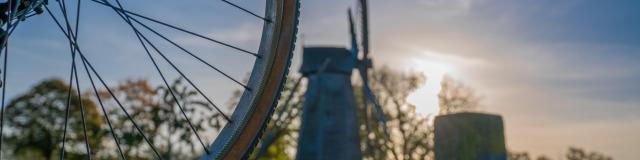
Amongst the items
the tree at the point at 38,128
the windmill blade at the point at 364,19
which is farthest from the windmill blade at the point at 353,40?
the tree at the point at 38,128

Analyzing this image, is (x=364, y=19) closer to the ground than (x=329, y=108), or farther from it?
farther from it

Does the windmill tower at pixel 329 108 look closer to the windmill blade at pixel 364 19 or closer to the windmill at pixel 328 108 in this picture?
the windmill at pixel 328 108

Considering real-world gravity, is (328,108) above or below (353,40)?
below

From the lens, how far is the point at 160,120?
28547mm

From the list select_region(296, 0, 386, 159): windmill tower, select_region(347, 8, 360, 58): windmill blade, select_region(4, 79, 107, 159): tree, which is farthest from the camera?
select_region(4, 79, 107, 159): tree

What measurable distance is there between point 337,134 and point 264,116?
563 inches

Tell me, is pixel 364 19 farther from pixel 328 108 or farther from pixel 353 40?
pixel 328 108

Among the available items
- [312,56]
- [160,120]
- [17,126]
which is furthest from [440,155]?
[17,126]

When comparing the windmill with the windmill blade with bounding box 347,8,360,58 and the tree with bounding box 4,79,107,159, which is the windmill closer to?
the windmill blade with bounding box 347,8,360,58

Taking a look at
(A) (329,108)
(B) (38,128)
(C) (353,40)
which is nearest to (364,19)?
(C) (353,40)

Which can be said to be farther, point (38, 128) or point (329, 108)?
point (38, 128)

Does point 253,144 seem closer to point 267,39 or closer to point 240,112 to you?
point 240,112

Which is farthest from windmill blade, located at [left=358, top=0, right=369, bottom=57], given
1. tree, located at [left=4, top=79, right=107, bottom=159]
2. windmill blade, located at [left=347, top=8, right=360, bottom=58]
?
tree, located at [left=4, top=79, right=107, bottom=159]

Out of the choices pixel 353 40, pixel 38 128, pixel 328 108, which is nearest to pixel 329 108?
pixel 328 108
